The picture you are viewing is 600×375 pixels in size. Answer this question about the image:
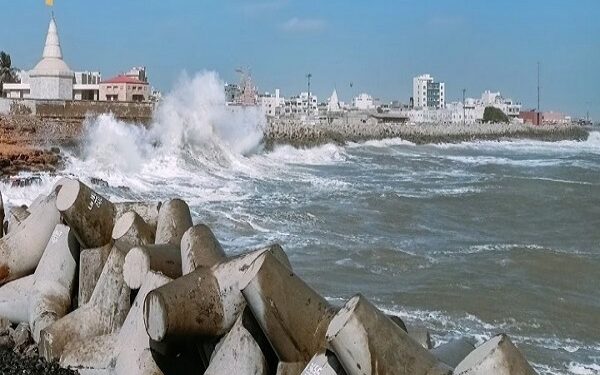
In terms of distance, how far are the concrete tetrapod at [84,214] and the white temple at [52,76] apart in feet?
113

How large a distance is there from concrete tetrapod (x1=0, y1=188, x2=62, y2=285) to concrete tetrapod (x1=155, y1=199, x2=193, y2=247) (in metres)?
0.87

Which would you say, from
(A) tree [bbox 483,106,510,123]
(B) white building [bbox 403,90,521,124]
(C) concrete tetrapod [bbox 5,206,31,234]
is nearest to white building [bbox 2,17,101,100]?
(C) concrete tetrapod [bbox 5,206,31,234]

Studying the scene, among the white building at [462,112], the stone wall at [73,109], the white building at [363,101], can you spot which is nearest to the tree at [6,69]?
the stone wall at [73,109]

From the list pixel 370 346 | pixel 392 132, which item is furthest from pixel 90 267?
pixel 392 132

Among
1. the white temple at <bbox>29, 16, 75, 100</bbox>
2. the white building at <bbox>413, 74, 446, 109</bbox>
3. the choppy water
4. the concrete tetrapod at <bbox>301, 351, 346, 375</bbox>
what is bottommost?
the choppy water

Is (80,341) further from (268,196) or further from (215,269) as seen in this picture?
(268,196)

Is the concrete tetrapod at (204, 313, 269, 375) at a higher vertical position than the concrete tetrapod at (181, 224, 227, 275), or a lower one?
lower

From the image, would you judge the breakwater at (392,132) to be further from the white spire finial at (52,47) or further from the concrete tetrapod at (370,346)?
the concrete tetrapod at (370,346)

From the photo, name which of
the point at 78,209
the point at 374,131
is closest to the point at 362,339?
the point at 78,209

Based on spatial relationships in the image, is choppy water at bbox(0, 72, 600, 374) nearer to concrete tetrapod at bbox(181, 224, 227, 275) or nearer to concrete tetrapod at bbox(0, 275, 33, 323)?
concrete tetrapod at bbox(181, 224, 227, 275)

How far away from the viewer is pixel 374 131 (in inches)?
2514

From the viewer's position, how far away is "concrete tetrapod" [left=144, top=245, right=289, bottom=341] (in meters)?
3.50

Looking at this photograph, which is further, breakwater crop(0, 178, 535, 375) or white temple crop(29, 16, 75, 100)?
white temple crop(29, 16, 75, 100)

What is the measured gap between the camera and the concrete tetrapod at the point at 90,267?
4719mm
